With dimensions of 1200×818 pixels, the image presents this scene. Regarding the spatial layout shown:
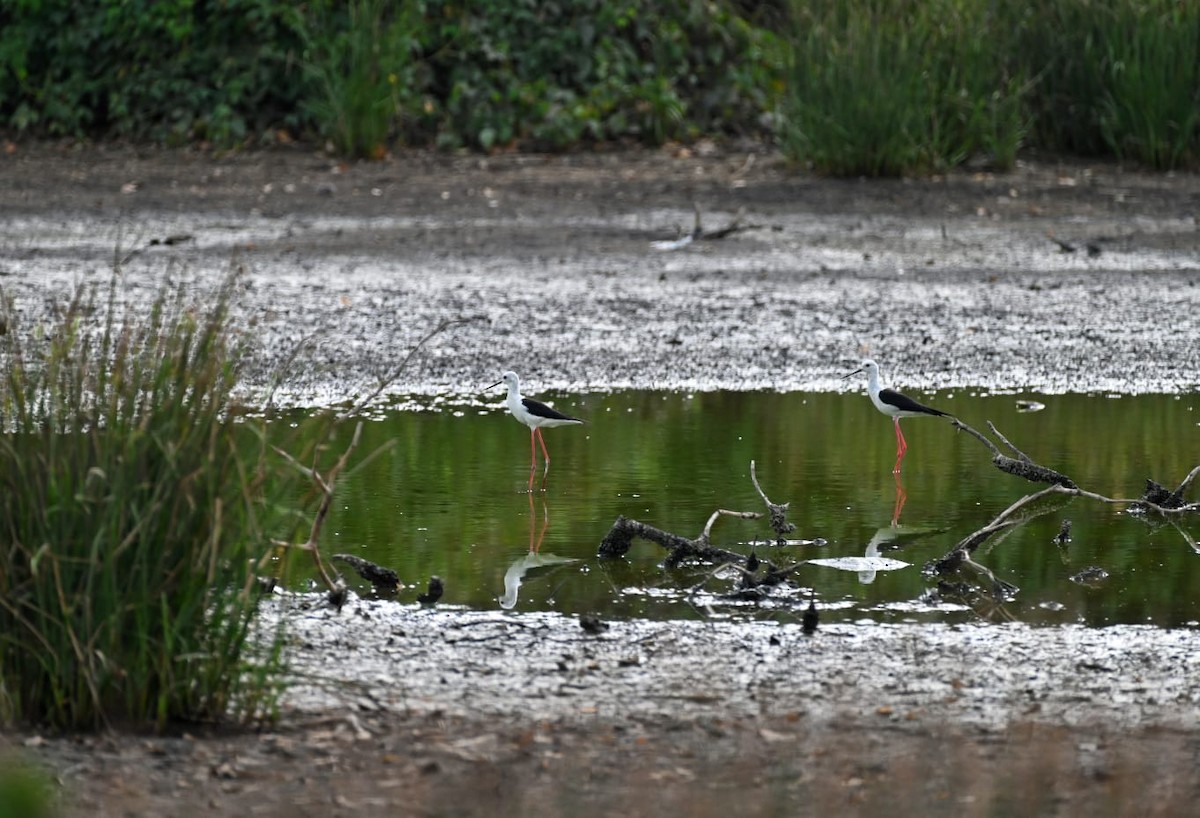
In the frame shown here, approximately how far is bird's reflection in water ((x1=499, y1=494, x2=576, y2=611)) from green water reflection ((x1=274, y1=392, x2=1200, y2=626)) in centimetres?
1

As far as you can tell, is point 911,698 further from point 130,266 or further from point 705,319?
point 130,266

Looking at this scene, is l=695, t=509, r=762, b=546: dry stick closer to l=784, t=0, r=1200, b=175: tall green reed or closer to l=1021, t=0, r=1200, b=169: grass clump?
l=784, t=0, r=1200, b=175: tall green reed

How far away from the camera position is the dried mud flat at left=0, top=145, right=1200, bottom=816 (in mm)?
4016

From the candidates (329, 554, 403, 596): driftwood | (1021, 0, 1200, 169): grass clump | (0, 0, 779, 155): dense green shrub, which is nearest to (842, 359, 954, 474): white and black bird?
(329, 554, 403, 596): driftwood

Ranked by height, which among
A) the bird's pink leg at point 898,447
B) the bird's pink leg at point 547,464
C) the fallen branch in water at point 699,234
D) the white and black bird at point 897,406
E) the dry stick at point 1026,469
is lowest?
the bird's pink leg at point 547,464

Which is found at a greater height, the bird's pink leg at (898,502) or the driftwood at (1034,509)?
the driftwood at (1034,509)

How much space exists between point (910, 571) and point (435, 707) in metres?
1.99

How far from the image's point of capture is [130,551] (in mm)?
4203

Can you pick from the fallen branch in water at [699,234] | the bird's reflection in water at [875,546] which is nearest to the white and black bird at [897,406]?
the bird's reflection in water at [875,546]

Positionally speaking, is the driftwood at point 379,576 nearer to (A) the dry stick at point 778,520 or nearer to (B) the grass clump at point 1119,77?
(A) the dry stick at point 778,520

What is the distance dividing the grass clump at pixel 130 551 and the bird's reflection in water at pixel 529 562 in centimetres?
146

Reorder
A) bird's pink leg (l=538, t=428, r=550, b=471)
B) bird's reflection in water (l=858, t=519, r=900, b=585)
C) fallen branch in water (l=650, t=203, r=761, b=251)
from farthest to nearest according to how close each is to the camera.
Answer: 1. fallen branch in water (l=650, t=203, r=761, b=251)
2. bird's pink leg (l=538, t=428, r=550, b=471)
3. bird's reflection in water (l=858, t=519, r=900, b=585)

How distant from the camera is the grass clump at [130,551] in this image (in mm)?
4148

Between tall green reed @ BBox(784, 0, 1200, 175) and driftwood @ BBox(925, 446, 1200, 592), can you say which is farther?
tall green reed @ BBox(784, 0, 1200, 175)
